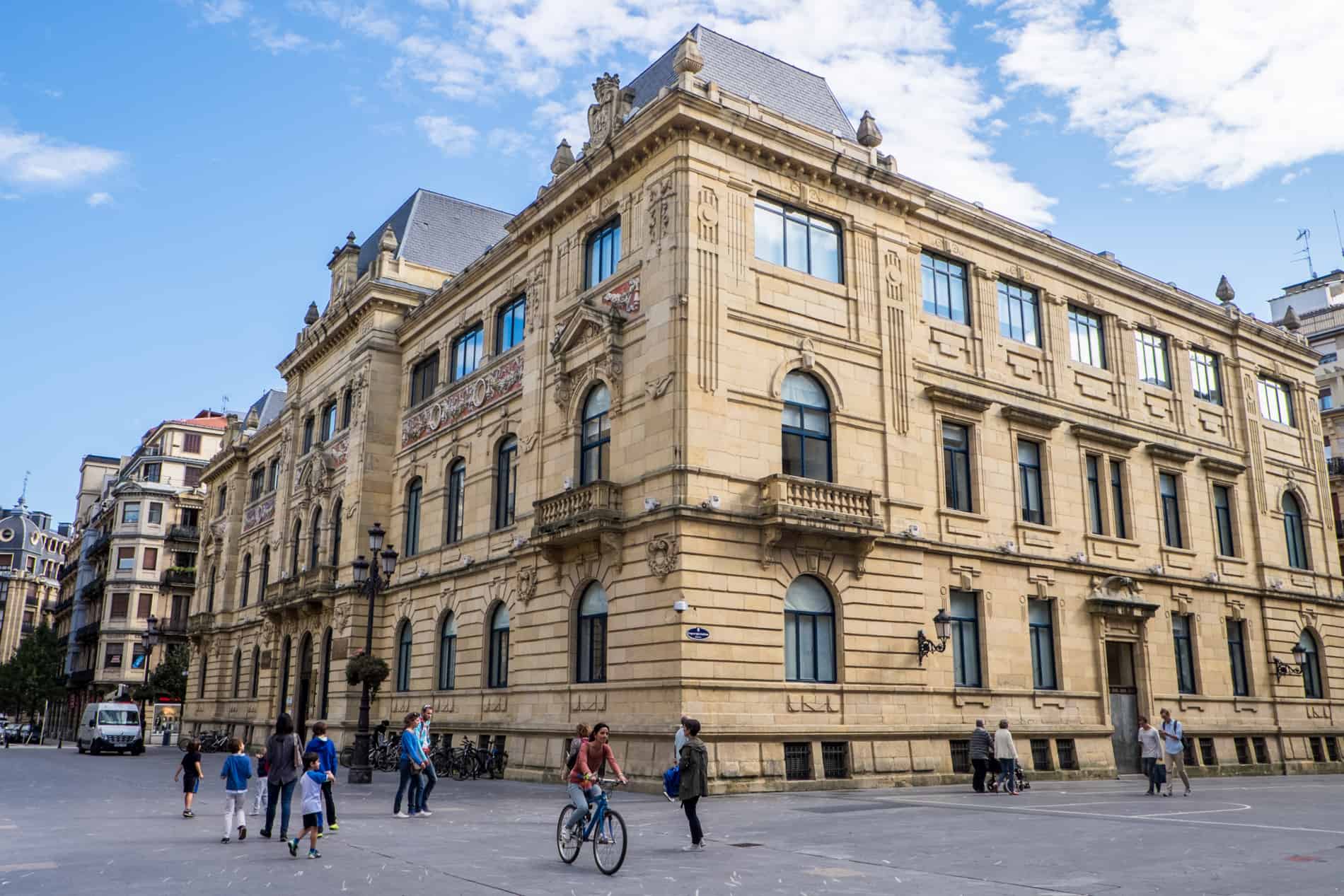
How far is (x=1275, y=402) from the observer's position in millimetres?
41031

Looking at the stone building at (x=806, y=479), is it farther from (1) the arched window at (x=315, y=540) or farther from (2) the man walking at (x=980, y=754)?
(2) the man walking at (x=980, y=754)

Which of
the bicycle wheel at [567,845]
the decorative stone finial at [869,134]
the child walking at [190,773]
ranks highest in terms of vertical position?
the decorative stone finial at [869,134]

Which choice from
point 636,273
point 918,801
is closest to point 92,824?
point 918,801

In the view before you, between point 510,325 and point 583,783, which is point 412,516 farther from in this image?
point 583,783

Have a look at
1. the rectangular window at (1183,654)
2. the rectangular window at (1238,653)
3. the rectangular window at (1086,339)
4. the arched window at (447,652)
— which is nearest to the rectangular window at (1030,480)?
the rectangular window at (1086,339)

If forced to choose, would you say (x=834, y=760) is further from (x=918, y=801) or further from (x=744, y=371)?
(x=744, y=371)

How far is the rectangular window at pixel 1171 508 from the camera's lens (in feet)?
114

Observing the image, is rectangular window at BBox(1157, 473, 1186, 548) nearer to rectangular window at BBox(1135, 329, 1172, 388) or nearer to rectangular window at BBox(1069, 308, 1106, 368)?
rectangular window at BBox(1135, 329, 1172, 388)

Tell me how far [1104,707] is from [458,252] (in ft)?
98.4

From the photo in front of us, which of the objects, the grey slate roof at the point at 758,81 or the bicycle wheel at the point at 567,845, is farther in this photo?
the grey slate roof at the point at 758,81

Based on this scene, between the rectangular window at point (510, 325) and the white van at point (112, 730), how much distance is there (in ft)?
89.1

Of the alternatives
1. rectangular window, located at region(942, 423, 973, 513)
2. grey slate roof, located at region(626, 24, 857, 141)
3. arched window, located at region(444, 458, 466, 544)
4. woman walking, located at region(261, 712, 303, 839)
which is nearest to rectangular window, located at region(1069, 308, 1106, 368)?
rectangular window, located at region(942, 423, 973, 513)

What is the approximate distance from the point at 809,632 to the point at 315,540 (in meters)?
26.3

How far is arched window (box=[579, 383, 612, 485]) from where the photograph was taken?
27297 millimetres
